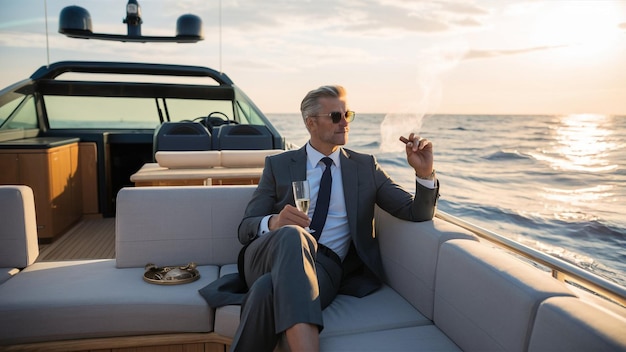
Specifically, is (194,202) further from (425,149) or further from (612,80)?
(612,80)

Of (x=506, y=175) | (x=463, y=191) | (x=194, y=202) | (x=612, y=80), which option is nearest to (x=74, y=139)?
(x=194, y=202)

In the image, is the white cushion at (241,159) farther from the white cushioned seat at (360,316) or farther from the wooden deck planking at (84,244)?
the white cushioned seat at (360,316)

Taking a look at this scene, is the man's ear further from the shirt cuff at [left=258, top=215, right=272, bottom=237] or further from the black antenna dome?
the black antenna dome

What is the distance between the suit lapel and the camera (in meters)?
2.15

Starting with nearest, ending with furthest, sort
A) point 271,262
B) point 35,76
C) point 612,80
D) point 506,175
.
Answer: point 271,262, point 35,76, point 506,175, point 612,80

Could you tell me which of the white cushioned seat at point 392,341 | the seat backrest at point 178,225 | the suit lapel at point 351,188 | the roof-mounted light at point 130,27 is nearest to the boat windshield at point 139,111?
the roof-mounted light at point 130,27

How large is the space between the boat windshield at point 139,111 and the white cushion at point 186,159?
2.48 meters

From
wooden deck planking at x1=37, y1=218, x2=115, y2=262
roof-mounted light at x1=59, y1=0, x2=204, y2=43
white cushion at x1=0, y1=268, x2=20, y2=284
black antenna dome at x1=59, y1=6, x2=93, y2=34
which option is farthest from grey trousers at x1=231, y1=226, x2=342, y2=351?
black antenna dome at x1=59, y1=6, x2=93, y2=34

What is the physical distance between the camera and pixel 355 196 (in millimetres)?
2178

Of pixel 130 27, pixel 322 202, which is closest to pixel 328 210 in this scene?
pixel 322 202

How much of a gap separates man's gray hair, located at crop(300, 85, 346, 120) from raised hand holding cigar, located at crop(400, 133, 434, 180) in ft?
1.37

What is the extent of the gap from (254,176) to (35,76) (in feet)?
12.2

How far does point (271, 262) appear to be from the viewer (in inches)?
69.7

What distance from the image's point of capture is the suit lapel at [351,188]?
84.6 inches
